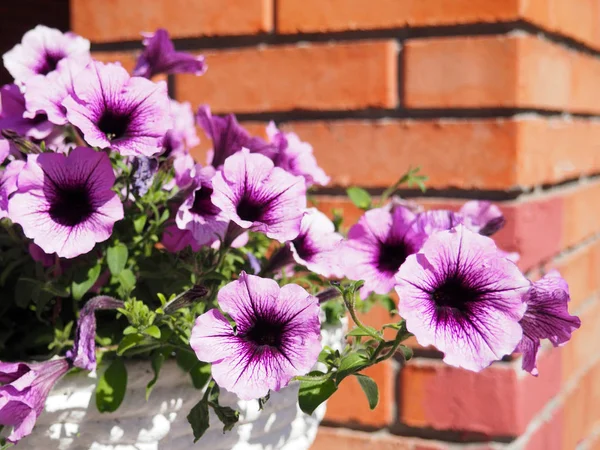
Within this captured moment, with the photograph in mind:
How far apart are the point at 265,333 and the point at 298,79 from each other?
24.9 inches

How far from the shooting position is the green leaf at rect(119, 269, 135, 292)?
0.62 m

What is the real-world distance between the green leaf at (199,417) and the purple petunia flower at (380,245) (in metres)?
0.18

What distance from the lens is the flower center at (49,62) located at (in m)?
0.75

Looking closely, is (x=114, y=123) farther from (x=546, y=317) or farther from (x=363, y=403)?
(x=363, y=403)

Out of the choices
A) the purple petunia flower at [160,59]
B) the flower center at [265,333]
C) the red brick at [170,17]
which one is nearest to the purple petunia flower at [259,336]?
the flower center at [265,333]

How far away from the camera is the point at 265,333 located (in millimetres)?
532

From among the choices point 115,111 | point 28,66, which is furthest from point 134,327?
point 28,66

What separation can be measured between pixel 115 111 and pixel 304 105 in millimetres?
518

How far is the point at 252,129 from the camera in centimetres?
113

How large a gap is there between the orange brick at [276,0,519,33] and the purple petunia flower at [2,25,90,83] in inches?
15.8

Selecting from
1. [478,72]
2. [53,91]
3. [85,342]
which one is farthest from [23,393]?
[478,72]

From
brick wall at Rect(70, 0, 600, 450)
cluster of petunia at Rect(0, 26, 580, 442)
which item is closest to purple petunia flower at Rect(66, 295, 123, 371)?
cluster of petunia at Rect(0, 26, 580, 442)

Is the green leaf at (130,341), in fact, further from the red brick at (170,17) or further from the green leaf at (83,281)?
the red brick at (170,17)

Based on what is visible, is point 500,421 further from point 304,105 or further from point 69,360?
point 69,360
